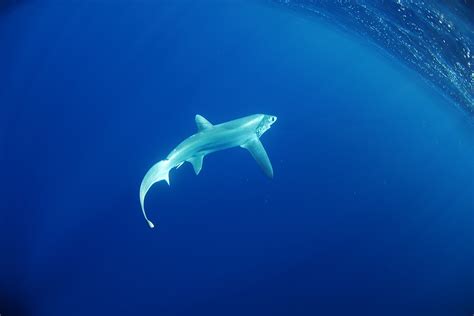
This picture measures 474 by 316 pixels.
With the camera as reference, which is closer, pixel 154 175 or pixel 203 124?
pixel 154 175

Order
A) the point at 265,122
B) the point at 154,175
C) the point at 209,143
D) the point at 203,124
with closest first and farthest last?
1. the point at 154,175
2. the point at 209,143
3. the point at 203,124
4. the point at 265,122

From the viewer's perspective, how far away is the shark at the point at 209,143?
693 cm

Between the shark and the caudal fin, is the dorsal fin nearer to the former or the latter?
the shark

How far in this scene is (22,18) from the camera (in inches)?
625

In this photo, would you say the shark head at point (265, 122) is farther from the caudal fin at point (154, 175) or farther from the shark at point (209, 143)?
the caudal fin at point (154, 175)

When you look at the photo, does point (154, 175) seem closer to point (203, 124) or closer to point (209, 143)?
point (209, 143)

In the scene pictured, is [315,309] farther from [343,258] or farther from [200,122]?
[200,122]

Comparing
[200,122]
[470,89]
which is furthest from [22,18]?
[470,89]

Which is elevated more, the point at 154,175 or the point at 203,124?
the point at 203,124

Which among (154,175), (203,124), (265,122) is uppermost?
(203,124)

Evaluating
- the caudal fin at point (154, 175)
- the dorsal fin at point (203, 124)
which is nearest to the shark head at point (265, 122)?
the dorsal fin at point (203, 124)

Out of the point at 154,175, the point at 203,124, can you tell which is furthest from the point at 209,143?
the point at 154,175

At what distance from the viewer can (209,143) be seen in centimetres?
772

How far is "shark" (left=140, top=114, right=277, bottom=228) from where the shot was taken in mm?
6934
